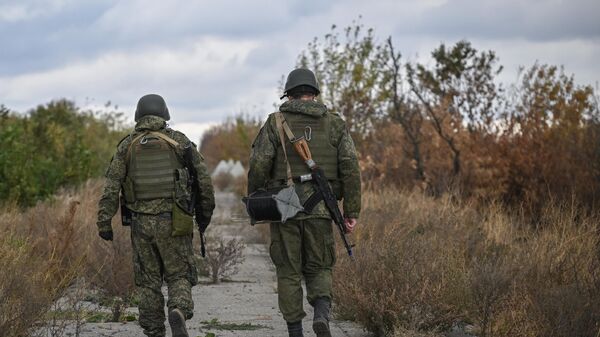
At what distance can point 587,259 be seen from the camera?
9.58 m

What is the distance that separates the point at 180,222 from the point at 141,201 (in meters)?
0.37

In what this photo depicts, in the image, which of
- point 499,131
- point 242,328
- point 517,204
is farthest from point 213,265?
point 499,131

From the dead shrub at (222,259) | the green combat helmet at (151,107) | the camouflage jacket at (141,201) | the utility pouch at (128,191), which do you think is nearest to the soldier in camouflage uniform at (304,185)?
the camouflage jacket at (141,201)

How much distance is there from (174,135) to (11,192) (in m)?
9.70

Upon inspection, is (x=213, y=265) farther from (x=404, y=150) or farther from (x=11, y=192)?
(x=404, y=150)

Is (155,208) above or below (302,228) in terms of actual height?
above

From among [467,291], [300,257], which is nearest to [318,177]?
[300,257]

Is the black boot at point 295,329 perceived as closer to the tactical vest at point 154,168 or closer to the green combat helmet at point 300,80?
the tactical vest at point 154,168

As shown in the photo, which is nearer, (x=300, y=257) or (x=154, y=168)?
(x=154, y=168)

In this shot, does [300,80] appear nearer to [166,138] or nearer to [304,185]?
[304,185]

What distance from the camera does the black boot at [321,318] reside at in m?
7.30

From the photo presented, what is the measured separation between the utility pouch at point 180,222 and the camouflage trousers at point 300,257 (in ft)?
2.20

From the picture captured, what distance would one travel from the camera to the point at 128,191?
7812 mm

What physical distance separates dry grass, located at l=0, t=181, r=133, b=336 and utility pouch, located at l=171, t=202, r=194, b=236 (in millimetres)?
1007
